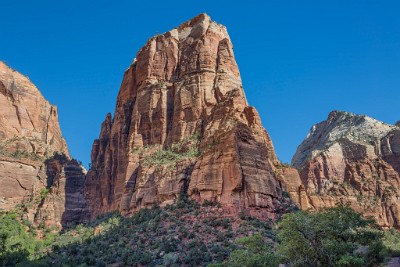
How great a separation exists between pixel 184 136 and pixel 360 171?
54.0m

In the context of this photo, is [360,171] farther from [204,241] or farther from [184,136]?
[204,241]

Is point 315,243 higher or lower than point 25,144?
lower

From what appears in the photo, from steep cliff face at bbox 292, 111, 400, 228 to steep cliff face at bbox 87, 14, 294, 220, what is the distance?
23.7m

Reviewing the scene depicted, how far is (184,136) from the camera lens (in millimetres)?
86750

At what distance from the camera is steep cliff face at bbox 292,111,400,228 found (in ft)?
362

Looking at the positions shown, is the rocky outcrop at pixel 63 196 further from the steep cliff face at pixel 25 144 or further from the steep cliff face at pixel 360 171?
the steep cliff face at pixel 360 171

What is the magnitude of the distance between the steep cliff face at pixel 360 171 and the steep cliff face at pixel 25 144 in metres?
53.0

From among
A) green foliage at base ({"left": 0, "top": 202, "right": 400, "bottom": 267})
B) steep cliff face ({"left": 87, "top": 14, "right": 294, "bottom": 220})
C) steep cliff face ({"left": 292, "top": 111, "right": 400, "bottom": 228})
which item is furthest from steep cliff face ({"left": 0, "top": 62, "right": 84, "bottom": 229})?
steep cliff face ({"left": 292, "top": 111, "right": 400, "bottom": 228})

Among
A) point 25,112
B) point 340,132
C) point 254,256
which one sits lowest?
point 254,256

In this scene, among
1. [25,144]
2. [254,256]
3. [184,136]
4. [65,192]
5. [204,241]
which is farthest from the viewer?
[25,144]

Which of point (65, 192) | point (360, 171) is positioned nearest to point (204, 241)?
point (65, 192)

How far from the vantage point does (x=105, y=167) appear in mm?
104625

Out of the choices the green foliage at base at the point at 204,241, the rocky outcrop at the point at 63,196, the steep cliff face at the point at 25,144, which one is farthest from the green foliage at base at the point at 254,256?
the steep cliff face at the point at 25,144

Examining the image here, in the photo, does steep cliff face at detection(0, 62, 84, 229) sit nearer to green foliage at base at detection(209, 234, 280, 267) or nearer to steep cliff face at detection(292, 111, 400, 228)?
steep cliff face at detection(292, 111, 400, 228)
